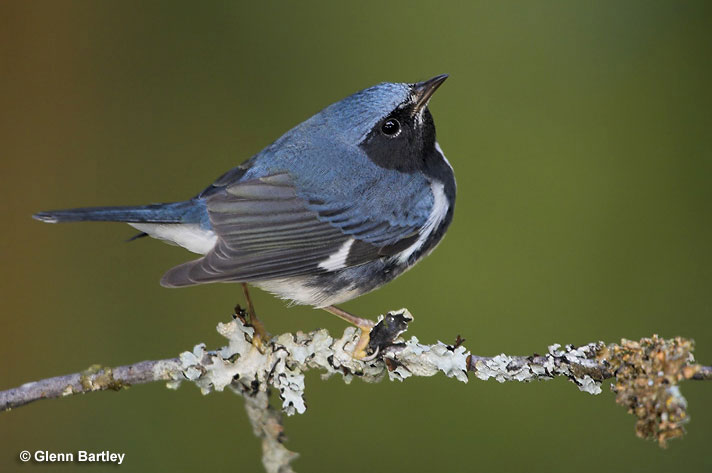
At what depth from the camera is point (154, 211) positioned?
10.1 ft

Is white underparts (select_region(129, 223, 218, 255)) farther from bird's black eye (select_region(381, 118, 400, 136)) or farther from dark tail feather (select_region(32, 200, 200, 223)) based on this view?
bird's black eye (select_region(381, 118, 400, 136))

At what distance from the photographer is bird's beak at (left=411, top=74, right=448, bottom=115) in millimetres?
3262

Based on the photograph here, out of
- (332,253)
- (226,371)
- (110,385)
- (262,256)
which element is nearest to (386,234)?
(332,253)

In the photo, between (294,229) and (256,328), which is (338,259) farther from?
(256,328)

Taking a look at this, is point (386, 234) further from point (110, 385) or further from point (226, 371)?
point (110, 385)

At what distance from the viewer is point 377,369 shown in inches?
110

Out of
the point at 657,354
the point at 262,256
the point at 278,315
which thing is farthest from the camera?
the point at 278,315

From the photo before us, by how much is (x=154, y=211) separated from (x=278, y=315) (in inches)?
45.2

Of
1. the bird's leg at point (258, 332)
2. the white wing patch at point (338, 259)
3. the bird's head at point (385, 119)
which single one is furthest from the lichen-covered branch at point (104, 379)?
the bird's head at point (385, 119)

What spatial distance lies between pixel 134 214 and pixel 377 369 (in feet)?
3.77

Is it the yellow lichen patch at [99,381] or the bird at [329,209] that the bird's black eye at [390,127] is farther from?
the yellow lichen patch at [99,381]

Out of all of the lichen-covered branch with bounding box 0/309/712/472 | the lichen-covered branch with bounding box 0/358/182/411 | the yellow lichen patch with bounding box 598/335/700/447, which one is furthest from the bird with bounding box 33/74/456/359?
the yellow lichen patch with bounding box 598/335/700/447

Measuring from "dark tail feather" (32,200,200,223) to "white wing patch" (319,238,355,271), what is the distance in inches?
22.2


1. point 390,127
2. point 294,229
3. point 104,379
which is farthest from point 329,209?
point 104,379
